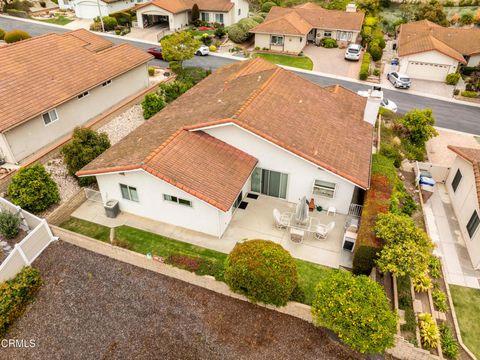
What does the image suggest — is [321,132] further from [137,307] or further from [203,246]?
[137,307]

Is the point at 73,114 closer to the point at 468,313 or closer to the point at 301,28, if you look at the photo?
the point at 468,313

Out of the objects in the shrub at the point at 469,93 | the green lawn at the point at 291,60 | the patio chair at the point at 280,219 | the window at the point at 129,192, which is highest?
the window at the point at 129,192

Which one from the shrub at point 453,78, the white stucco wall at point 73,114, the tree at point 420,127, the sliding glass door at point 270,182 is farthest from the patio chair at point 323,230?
the shrub at point 453,78

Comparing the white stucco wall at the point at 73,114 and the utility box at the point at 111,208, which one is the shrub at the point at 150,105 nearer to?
the white stucco wall at the point at 73,114

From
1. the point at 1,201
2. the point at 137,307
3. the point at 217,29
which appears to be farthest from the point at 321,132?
the point at 217,29

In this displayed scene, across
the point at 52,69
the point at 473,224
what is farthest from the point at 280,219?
the point at 52,69

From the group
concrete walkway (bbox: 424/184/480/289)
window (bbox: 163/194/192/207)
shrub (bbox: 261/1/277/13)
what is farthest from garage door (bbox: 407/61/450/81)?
window (bbox: 163/194/192/207)

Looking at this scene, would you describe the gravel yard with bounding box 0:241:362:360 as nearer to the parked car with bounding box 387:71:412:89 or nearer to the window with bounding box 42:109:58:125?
the window with bounding box 42:109:58:125
